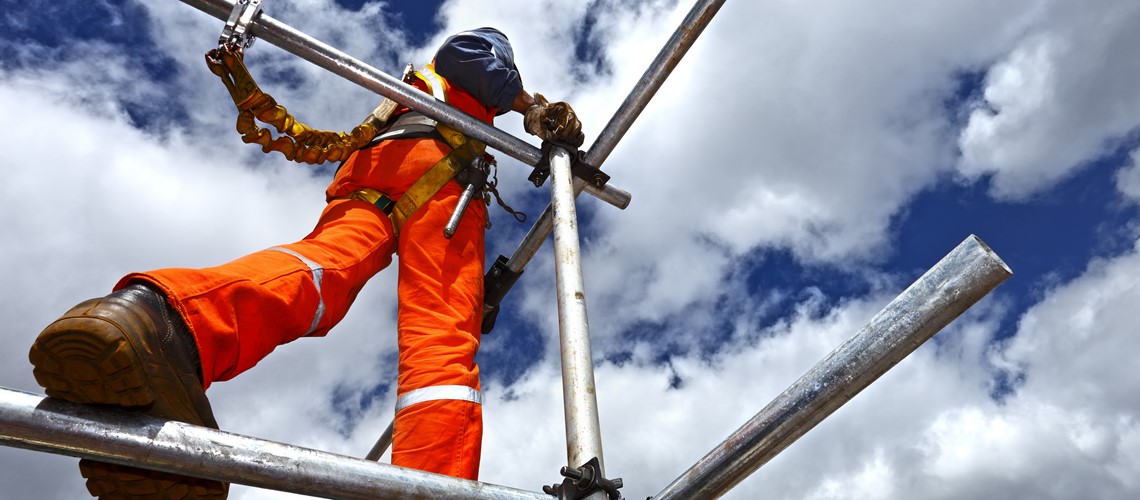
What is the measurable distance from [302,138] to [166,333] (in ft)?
5.96

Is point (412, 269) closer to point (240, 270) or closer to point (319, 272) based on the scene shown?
point (319, 272)

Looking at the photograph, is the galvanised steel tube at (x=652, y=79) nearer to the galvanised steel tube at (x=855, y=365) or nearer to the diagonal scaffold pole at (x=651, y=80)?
the diagonal scaffold pole at (x=651, y=80)

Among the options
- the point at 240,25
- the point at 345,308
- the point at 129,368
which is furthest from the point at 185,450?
the point at 240,25

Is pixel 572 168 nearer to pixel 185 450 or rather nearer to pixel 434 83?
pixel 434 83

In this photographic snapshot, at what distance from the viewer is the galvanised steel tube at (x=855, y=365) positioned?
1.54 metres

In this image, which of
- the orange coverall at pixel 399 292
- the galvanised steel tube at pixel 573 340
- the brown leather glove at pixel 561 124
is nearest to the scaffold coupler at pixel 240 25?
the orange coverall at pixel 399 292

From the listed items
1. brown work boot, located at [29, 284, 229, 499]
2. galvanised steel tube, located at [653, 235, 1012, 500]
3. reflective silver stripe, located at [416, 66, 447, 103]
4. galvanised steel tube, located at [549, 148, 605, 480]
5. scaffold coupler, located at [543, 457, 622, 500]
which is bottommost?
galvanised steel tube, located at [653, 235, 1012, 500]

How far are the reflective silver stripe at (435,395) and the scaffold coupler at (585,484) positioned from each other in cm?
83

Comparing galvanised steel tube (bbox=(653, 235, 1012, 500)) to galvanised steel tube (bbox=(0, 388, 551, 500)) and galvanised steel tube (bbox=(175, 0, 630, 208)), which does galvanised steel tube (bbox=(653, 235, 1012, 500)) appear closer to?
galvanised steel tube (bbox=(0, 388, 551, 500))

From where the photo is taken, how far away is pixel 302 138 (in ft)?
12.2

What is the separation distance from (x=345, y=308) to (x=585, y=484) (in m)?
1.52

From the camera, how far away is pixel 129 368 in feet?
5.96

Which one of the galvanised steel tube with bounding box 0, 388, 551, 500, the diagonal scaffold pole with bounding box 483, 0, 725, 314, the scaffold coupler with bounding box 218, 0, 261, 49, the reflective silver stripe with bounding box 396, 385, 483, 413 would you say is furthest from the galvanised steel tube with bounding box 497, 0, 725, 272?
the galvanised steel tube with bounding box 0, 388, 551, 500

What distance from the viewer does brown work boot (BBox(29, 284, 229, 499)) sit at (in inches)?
70.4
